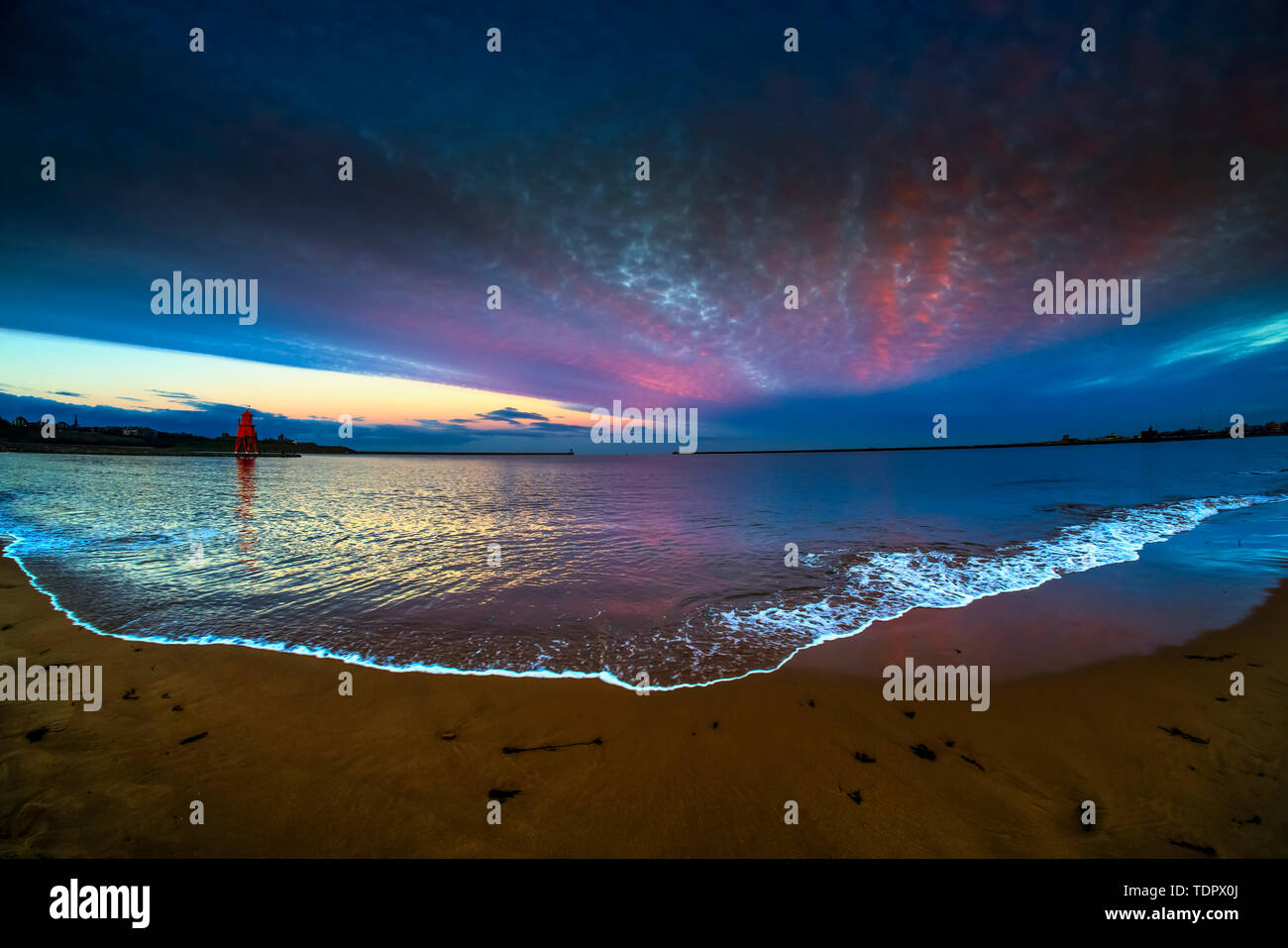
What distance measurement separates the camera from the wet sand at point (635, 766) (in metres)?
3.79

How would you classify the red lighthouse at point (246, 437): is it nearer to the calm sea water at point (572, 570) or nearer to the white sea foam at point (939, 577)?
the calm sea water at point (572, 570)

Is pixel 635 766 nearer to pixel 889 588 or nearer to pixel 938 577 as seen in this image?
pixel 889 588

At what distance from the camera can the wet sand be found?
3793mm

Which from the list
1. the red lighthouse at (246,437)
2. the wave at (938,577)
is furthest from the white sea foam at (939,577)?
the red lighthouse at (246,437)

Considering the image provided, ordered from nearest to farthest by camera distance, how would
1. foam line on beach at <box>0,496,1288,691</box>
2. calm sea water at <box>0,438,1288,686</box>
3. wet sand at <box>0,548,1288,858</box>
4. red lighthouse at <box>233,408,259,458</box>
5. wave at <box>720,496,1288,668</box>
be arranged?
wet sand at <box>0,548,1288,858</box>, foam line on beach at <box>0,496,1288,691</box>, calm sea water at <box>0,438,1288,686</box>, wave at <box>720,496,1288,668</box>, red lighthouse at <box>233,408,259,458</box>

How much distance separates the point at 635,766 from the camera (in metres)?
4.65

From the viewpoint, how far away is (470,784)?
14.3ft

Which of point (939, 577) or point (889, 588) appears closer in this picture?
point (889, 588)

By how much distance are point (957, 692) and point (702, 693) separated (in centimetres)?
358

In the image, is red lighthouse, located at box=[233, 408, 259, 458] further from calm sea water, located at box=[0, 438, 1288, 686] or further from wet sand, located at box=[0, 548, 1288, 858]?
wet sand, located at box=[0, 548, 1288, 858]

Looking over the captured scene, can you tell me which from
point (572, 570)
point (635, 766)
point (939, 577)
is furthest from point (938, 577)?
point (635, 766)

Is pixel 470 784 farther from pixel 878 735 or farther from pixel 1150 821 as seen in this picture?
pixel 1150 821

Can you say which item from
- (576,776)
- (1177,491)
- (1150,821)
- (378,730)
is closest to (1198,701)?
(1150,821)

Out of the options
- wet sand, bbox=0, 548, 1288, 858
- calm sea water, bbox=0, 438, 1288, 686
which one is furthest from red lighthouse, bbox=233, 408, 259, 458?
wet sand, bbox=0, 548, 1288, 858
